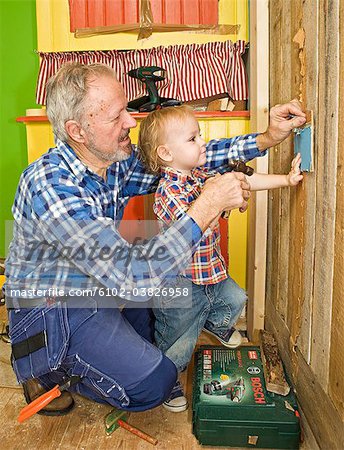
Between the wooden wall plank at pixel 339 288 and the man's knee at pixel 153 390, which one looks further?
the man's knee at pixel 153 390

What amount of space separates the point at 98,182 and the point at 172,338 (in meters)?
0.63

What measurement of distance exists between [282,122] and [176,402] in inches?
37.6

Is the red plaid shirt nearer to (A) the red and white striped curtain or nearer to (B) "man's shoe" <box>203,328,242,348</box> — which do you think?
(B) "man's shoe" <box>203,328,242,348</box>

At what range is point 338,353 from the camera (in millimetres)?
1022

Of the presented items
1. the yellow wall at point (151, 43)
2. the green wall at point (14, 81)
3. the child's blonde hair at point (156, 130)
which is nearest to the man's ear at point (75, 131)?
the child's blonde hair at point (156, 130)

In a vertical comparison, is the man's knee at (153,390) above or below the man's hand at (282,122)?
below

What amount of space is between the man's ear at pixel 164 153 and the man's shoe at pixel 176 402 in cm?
77

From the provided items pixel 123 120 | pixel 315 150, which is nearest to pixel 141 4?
pixel 123 120

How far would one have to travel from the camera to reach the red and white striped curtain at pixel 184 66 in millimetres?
2309

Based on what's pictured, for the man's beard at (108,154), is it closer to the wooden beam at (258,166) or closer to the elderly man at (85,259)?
the elderly man at (85,259)

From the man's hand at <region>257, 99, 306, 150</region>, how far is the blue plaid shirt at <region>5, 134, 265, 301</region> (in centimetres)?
44

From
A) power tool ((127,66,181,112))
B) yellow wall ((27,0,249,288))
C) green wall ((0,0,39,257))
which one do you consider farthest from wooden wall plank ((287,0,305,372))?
green wall ((0,0,39,257))

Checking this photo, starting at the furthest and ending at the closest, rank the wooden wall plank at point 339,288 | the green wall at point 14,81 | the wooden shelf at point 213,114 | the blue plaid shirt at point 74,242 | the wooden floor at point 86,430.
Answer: the green wall at point 14,81 → the wooden shelf at point 213,114 → the wooden floor at point 86,430 → the blue plaid shirt at point 74,242 → the wooden wall plank at point 339,288

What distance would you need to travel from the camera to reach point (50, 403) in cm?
143
